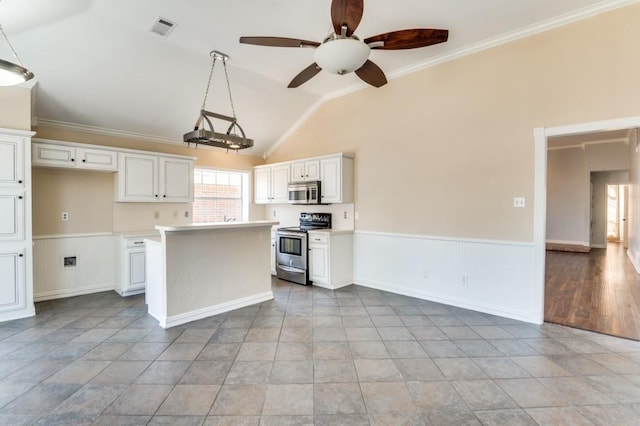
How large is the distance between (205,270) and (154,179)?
7.13 ft

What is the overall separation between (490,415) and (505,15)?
366 centimetres

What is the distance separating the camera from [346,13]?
2.25 m

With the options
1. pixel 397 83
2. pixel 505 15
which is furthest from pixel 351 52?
pixel 397 83

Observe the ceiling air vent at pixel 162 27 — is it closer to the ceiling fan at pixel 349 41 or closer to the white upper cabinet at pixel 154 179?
the ceiling fan at pixel 349 41

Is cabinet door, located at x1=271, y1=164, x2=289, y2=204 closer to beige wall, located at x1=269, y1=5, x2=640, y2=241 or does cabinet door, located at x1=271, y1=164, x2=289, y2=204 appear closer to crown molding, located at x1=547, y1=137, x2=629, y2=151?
beige wall, located at x1=269, y1=5, x2=640, y2=241

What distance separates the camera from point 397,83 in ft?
15.2

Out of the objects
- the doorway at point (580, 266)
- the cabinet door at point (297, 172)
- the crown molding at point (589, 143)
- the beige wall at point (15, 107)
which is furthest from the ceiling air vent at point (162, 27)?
the crown molding at point (589, 143)

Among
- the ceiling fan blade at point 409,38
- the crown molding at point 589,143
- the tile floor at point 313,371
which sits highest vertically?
the crown molding at point 589,143

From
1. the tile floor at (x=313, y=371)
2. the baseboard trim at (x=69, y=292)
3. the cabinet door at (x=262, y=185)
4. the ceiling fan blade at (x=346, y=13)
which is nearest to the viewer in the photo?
the tile floor at (x=313, y=371)

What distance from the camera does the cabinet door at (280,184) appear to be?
5918 mm

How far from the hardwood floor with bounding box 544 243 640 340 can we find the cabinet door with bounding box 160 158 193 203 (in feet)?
17.9

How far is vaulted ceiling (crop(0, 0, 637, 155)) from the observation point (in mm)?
3105

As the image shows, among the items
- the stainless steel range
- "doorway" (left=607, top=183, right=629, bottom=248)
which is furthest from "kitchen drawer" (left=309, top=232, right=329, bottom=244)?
"doorway" (left=607, top=183, right=629, bottom=248)

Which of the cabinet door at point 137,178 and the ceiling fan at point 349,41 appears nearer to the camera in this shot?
the ceiling fan at point 349,41
